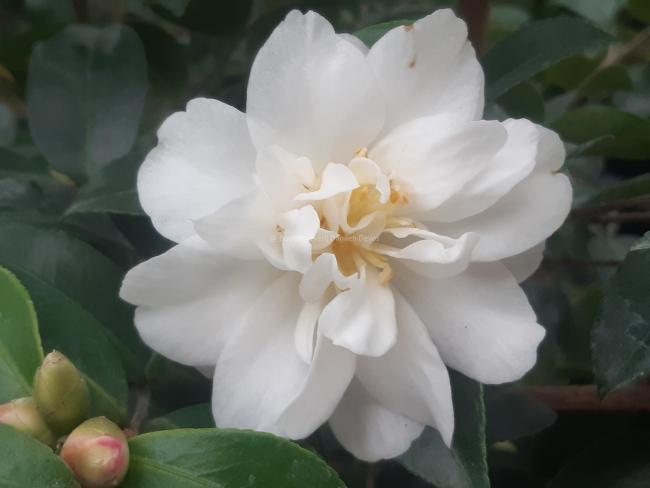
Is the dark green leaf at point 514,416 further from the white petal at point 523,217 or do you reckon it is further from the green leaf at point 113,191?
the green leaf at point 113,191

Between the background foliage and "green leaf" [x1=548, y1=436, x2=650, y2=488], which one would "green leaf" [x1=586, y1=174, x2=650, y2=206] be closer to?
the background foliage

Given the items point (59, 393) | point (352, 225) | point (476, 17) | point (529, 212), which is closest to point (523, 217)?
point (529, 212)

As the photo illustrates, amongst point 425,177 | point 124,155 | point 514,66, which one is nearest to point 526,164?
point 425,177

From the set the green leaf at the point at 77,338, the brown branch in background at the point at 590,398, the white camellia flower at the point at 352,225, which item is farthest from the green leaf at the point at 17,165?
the brown branch in background at the point at 590,398

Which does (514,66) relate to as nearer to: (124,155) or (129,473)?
(124,155)

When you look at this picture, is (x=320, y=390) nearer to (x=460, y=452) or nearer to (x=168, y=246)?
(x=460, y=452)

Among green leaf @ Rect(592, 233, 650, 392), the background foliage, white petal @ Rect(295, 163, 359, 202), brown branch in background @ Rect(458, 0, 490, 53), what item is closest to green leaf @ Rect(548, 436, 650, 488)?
the background foliage

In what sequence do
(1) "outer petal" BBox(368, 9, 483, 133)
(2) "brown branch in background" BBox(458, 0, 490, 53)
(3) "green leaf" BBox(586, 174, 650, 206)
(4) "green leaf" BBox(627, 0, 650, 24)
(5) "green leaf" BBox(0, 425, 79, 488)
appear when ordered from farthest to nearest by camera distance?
(4) "green leaf" BBox(627, 0, 650, 24) < (2) "brown branch in background" BBox(458, 0, 490, 53) < (3) "green leaf" BBox(586, 174, 650, 206) < (1) "outer petal" BBox(368, 9, 483, 133) < (5) "green leaf" BBox(0, 425, 79, 488)
